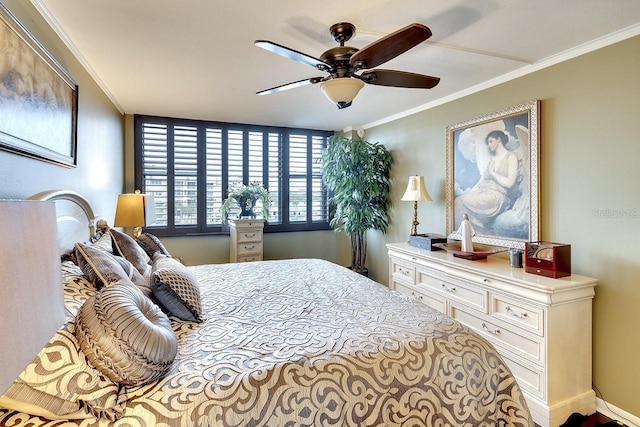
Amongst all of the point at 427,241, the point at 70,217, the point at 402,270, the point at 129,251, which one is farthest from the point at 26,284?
the point at 402,270

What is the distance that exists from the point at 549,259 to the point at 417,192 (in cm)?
140

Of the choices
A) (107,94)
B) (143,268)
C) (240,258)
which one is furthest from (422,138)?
(107,94)

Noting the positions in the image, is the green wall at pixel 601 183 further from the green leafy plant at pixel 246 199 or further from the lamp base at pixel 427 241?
the green leafy plant at pixel 246 199

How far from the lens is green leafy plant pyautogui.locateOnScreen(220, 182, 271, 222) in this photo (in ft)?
14.0

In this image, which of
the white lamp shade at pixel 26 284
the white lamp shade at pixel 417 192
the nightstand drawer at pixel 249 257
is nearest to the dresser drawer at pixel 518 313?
the white lamp shade at pixel 417 192

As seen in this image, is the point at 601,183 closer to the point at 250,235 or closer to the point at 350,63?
the point at 350,63

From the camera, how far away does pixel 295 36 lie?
2059mm

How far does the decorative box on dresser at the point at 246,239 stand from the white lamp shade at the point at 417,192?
191 centimetres

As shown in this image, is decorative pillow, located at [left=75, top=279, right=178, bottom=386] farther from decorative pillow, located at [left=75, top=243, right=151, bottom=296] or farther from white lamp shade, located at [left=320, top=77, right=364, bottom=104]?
white lamp shade, located at [left=320, top=77, right=364, bottom=104]

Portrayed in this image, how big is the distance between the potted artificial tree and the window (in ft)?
2.32

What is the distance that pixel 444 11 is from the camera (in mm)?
1778

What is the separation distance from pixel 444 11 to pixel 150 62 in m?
2.07

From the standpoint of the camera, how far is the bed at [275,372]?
1.01 metres

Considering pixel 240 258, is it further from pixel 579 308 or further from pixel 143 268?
pixel 579 308
